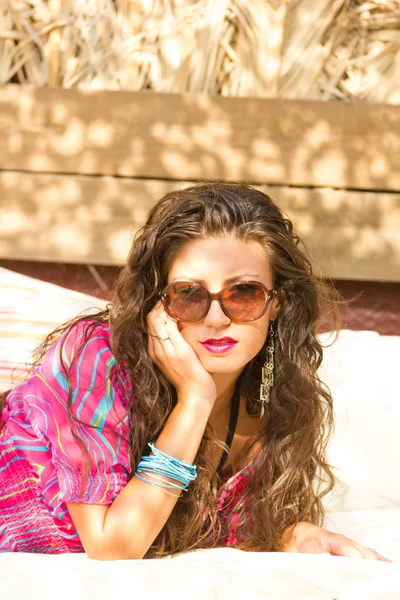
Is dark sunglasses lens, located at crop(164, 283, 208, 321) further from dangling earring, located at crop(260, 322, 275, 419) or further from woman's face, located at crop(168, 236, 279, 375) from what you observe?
dangling earring, located at crop(260, 322, 275, 419)

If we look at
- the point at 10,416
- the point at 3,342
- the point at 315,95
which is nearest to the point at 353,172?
the point at 315,95

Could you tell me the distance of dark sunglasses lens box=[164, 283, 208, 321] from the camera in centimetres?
204

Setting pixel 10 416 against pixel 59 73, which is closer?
pixel 10 416

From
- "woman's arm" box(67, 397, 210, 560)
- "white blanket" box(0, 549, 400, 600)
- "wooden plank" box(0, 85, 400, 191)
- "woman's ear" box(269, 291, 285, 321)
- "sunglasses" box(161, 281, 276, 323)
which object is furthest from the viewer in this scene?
"wooden plank" box(0, 85, 400, 191)

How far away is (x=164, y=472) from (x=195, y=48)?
2373 mm

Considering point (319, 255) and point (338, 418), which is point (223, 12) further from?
point (338, 418)

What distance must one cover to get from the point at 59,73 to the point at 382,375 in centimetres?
207

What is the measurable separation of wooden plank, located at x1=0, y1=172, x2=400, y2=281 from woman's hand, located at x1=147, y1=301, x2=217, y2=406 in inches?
59.7

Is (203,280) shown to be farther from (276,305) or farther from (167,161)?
(167,161)

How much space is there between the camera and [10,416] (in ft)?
7.33

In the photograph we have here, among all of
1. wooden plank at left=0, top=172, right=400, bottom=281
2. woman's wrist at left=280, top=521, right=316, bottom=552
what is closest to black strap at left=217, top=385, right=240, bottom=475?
woman's wrist at left=280, top=521, right=316, bottom=552

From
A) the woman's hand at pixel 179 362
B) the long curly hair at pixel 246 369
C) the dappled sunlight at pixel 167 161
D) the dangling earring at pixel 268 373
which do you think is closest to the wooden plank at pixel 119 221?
the dappled sunlight at pixel 167 161

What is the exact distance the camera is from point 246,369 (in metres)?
2.44

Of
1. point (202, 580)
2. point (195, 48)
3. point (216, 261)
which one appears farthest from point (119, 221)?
point (202, 580)
